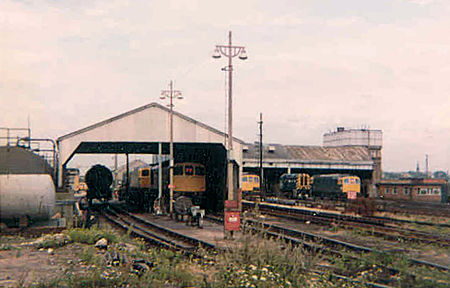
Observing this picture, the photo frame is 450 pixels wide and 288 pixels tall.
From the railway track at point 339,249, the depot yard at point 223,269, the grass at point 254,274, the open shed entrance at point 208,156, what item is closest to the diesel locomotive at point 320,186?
the open shed entrance at point 208,156

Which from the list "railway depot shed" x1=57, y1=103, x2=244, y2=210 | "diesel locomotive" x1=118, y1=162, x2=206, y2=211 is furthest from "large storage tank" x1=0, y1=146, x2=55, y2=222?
"diesel locomotive" x1=118, y1=162, x2=206, y2=211

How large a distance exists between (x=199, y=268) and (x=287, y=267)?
10.1 feet

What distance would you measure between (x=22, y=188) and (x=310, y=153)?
196 ft

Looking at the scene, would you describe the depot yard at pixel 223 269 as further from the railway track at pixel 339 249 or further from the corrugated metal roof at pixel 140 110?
the corrugated metal roof at pixel 140 110

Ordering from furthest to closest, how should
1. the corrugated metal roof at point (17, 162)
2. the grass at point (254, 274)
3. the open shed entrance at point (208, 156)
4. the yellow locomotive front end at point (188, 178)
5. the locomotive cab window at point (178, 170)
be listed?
1. the open shed entrance at point (208, 156)
2. the locomotive cab window at point (178, 170)
3. the yellow locomotive front end at point (188, 178)
4. the corrugated metal roof at point (17, 162)
5. the grass at point (254, 274)

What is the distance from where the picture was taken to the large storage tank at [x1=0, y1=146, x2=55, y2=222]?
15344 mm

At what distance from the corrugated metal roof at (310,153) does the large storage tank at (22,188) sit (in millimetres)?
49116

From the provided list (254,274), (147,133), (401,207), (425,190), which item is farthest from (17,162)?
(425,190)

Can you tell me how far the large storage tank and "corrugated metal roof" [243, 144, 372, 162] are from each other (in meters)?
49.1

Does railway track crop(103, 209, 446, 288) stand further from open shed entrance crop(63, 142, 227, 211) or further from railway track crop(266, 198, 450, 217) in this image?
railway track crop(266, 198, 450, 217)

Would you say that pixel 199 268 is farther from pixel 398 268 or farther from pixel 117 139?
pixel 117 139

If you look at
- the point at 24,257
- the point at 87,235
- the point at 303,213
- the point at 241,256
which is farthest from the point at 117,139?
the point at 241,256

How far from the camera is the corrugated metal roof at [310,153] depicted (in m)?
66.9

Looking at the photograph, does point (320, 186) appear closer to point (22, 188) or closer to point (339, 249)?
point (339, 249)
